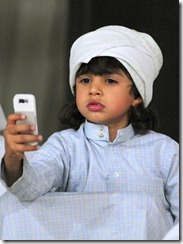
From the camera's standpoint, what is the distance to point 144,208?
40.6 inches

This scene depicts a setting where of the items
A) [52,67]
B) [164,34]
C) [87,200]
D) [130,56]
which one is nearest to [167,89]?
[164,34]

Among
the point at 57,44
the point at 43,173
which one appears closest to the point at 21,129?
the point at 43,173

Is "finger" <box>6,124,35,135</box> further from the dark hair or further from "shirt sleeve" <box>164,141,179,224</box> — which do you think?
"shirt sleeve" <box>164,141,179,224</box>

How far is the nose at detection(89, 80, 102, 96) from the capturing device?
1181mm

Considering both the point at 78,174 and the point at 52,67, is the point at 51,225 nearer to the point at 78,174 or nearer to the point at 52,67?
the point at 78,174

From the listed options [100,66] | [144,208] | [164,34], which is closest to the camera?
[144,208]

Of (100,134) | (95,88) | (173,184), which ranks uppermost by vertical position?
(95,88)

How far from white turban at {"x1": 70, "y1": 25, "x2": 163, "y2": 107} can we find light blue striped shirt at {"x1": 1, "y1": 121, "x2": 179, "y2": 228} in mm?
118

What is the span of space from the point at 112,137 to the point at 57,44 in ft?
1.66

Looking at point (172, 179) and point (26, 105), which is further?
point (172, 179)

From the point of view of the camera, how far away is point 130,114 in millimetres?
1330

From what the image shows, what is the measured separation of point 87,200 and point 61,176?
0.55 feet

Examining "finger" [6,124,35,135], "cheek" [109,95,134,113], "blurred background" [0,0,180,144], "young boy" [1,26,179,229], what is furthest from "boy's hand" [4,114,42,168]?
"blurred background" [0,0,180,144]

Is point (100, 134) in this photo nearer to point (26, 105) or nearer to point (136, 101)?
point (136, 101)
